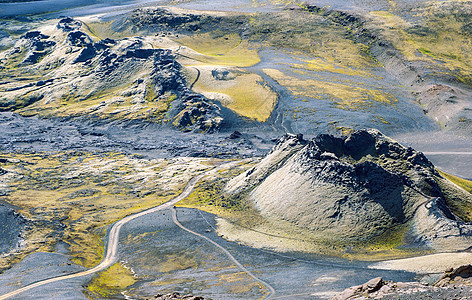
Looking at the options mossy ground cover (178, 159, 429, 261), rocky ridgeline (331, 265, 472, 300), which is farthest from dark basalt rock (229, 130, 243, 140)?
rocky ridgeline (331, 265, 472, 300)

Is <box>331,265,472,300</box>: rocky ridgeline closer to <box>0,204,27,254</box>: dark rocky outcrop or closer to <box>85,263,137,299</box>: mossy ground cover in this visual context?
<box>85,263,137,299</box>: mossy ground cover

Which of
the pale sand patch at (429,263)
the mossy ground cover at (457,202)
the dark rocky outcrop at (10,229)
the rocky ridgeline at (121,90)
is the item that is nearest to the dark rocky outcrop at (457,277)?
the pale sand patch at (429,263)

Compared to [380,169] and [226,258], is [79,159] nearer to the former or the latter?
[226,258]

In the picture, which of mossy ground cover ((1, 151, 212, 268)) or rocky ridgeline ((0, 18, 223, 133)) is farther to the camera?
rocky ridgeline ((0, 18, 223, 133))

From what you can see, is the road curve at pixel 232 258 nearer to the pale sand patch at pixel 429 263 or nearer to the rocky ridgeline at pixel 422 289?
the rocky ridgeline at pixel 422 289

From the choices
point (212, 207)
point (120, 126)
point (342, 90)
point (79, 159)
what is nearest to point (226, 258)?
point (212, 207)

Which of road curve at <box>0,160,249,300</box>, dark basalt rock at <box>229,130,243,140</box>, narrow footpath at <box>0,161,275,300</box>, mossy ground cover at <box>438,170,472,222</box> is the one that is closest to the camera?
narrow footpath at <box>0,161,275,300</box>
